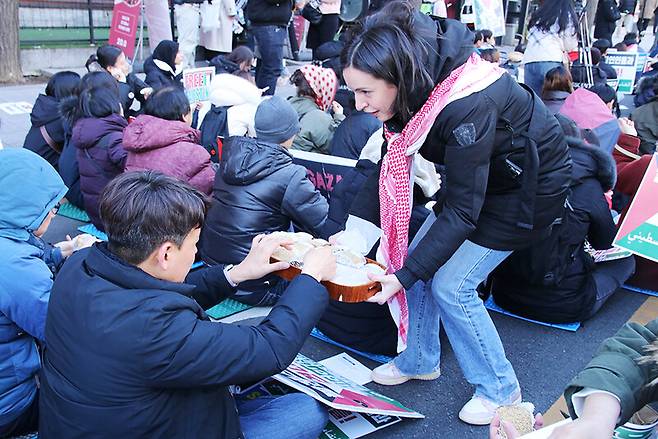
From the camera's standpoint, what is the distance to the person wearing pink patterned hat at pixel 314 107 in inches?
190

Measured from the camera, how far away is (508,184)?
2424 millimetres

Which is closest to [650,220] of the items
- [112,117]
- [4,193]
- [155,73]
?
[4,193]

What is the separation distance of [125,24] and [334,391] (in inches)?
280

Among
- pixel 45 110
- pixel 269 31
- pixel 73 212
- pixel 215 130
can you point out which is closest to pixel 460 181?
pixel 215 130

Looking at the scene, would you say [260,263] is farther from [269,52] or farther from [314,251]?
[269,52]

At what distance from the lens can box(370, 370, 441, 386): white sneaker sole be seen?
304 centimetres

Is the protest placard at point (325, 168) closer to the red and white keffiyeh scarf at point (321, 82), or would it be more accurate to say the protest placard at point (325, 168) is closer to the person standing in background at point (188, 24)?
the red and white keffiyeh scarf at point (321, 82)

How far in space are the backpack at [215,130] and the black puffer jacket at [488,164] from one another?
251 cm

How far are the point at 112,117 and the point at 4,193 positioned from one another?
2327 millimetres

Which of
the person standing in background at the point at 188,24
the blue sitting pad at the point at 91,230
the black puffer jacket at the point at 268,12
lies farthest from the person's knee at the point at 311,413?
the person standing in background at the point at 188,24

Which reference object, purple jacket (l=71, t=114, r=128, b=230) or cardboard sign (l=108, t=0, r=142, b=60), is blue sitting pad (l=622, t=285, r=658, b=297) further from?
cardboard sign (l=108, t=0, r=142, b=60)

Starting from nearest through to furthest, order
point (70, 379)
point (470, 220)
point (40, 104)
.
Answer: point (70, 379), point (470, 220), point (40, 104)

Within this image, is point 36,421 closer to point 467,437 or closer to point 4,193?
point 4,193

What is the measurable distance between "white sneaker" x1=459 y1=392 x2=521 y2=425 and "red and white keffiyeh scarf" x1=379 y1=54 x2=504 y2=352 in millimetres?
423
